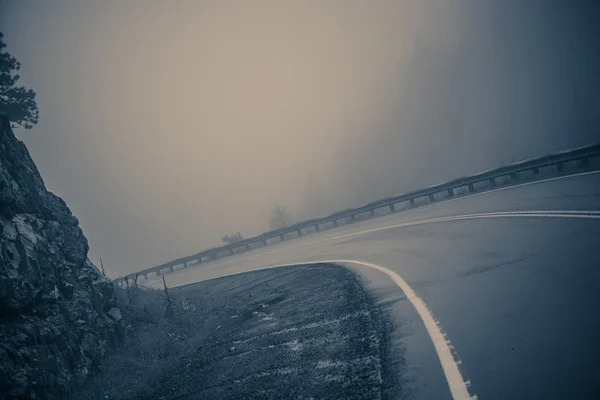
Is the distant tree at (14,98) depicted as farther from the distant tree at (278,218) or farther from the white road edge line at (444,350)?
the distant tree at (278,218)

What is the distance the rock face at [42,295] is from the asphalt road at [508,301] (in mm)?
6621

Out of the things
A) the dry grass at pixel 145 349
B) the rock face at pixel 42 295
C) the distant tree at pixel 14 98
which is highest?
the distant tree at pixel 14 98

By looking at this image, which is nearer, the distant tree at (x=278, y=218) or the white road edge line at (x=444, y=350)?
the white road edge line at (x=444, y=350)

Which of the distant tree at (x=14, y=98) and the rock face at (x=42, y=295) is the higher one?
the distant tree at (x=14, y=98)

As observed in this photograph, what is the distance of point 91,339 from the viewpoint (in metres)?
9.03

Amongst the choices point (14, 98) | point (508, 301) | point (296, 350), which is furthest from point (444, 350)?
point (14, 98)

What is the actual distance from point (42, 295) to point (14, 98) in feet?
33.5

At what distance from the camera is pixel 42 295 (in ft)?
27.7

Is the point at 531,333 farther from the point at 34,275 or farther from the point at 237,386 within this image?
the point at 34,275

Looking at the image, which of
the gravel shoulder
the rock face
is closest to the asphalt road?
the gravel shoulder

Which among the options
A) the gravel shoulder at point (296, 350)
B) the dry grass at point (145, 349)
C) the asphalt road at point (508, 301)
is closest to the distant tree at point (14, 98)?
the dry grass at point (145, 349)

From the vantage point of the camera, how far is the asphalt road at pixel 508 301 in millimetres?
3213

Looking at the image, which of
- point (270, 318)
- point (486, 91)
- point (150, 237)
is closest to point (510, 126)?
point (486, 91)

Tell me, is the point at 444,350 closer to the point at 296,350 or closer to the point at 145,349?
the point at 296,350
